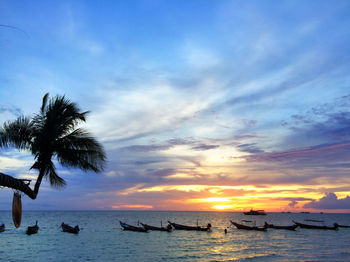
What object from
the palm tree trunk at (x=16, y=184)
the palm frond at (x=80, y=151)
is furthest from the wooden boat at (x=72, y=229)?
the palm tree trunk at (x=16, y=184)

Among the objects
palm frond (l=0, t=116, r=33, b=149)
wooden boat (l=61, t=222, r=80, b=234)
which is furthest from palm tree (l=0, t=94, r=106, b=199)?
wooden boat (l=61, t=222, r=80, b=234)

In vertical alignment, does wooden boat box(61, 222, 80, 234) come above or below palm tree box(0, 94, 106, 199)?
below

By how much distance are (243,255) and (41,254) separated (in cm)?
2541

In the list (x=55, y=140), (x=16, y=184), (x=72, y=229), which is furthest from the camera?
(x=72, y=229)

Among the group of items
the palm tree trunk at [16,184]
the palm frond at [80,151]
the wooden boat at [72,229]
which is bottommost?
the wooden boat at [72,229]

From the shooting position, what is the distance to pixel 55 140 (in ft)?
31.3

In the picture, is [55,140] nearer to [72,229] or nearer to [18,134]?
[18,134]

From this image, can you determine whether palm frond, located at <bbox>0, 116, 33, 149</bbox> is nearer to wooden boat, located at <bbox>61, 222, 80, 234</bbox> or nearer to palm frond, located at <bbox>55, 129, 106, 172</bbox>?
palm frond, located at <bbox>55, 129, 106, 172</bbox>

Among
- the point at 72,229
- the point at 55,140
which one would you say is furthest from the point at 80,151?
the point at 72,229

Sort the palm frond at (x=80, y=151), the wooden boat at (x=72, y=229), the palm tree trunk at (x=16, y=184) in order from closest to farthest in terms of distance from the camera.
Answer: the palm tree trunk at (x=16, y=184)
the palm frond at (x=80, y=151)
the wooden boat at (x=72, y=229)

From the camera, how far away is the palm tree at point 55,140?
8.82 m

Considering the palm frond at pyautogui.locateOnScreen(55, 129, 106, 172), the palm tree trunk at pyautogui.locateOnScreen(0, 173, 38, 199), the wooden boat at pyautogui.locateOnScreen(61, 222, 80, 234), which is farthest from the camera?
the wooden boat at pyautogui.locateOnScreen(61, 222, 80, 234)

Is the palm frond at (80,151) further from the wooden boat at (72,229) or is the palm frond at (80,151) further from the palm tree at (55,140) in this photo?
the wooden boat at (72,229)

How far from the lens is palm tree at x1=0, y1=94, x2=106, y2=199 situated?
8.82 meters
